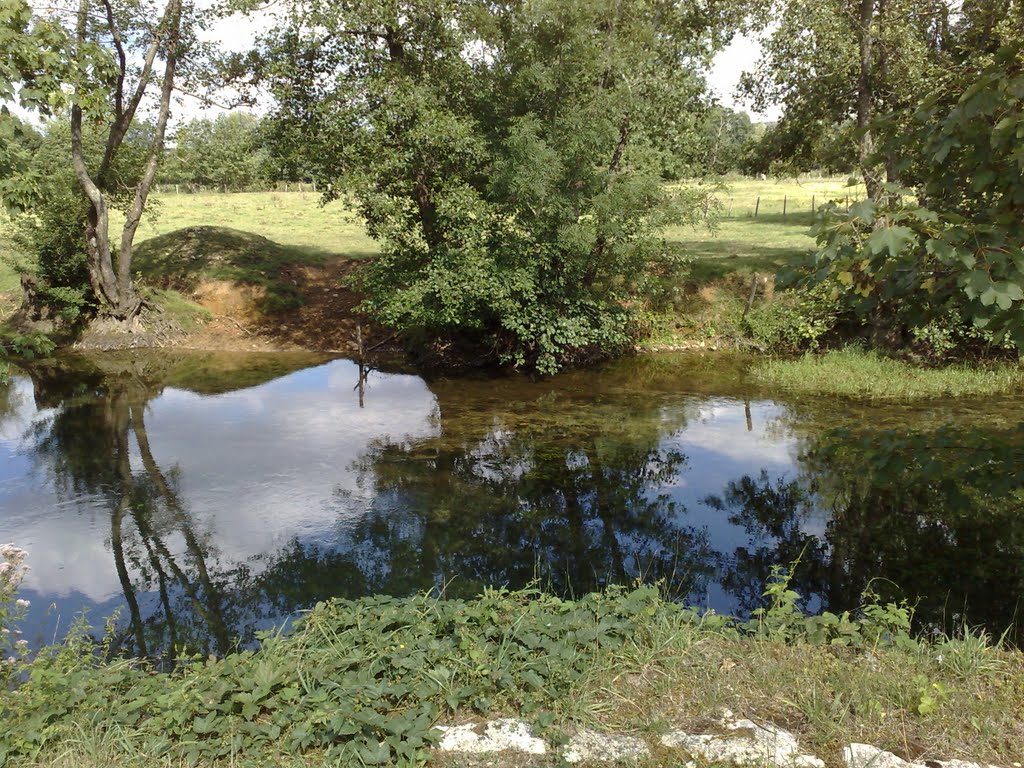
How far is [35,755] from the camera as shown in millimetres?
4117

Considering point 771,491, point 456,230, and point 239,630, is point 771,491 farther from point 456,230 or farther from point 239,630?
point 456,230

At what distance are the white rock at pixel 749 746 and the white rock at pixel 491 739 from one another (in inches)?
29.9

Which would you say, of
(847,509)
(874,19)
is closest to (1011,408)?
(847,509)

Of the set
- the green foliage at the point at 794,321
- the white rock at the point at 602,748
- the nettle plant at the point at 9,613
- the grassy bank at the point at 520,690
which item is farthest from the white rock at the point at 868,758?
the green foliage at the point at 794,321

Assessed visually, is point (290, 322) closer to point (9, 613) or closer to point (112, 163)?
point (112, 163)

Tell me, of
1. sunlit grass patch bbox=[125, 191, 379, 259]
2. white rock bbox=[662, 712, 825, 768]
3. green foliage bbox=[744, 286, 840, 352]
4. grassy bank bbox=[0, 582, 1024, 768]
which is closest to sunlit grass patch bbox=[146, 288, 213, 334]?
sunlit grass patch bbox=[125, 191, 379, 259]

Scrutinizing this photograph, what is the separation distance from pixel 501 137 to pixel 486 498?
9018 millimetres

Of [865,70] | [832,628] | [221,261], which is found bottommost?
[832,628]

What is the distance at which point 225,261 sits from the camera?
965 inches

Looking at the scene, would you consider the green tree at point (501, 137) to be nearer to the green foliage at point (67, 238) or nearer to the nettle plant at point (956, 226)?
the green foliage at point (67, 238)

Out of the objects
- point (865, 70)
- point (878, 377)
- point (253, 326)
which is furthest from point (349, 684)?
point (253, 326)

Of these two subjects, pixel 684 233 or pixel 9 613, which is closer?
pixel 9 613

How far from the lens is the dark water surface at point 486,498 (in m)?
7.75

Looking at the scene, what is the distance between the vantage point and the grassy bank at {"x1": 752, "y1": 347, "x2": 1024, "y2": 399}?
15438 mm
